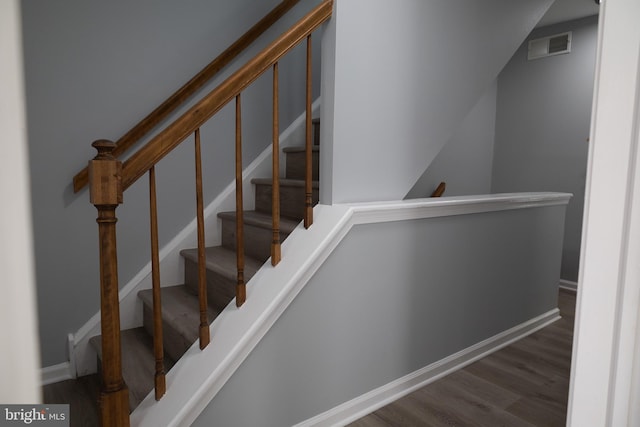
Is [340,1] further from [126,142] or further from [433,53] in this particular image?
[126,142]

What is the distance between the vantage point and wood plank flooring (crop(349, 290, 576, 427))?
189 cm

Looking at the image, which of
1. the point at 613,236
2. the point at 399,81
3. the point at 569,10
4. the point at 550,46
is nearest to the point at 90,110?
the point at 399,81

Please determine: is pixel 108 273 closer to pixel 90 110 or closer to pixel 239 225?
pixel 239 225

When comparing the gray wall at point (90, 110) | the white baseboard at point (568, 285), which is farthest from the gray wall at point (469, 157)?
the gray wall at point (90, 110)

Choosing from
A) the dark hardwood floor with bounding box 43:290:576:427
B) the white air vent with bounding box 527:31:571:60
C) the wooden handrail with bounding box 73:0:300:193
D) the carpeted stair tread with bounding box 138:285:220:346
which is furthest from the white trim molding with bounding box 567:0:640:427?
the white air vent with bounding box 527:31:571:60

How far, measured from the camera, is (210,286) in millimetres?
2027

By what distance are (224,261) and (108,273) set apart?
3.08 ft

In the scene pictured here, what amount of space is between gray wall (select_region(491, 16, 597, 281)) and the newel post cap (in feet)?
13.1

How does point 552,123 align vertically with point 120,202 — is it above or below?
above

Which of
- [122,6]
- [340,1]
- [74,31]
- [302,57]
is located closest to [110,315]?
[340,1]

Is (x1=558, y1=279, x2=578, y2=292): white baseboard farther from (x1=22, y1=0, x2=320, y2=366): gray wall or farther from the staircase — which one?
(x1=22, y1=0, x2=320, y2=366): gray wall

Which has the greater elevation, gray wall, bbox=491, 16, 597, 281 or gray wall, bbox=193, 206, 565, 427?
gray wall, bbox=491, 16, 597, 281

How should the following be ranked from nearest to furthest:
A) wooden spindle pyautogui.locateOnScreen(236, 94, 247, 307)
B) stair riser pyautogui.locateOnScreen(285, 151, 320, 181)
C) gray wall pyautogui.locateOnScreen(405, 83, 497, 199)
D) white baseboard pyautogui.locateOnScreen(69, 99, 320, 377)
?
1. wooden spindle pyautogui.locateOnScreen(236, 94, 247, 307)
2. white baseboard pyautogui.locateOnScreen(69, 99, 320, 377)
3. stair riser pyautogui.locateOnScreen(285, 151, 320, 181)
4. gray wall pyautogui.locateOnScreen(405, 83, 497, 199)

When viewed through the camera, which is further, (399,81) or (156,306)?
(399,81)
